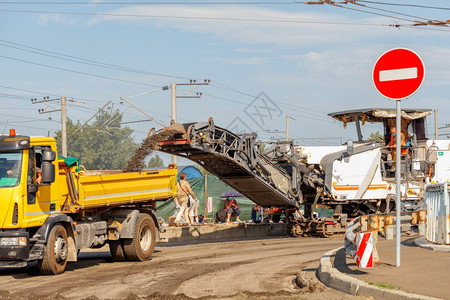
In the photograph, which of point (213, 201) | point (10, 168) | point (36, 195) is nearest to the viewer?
point (10, 168)

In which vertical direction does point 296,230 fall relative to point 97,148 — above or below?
below

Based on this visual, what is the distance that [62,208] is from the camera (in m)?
13.1

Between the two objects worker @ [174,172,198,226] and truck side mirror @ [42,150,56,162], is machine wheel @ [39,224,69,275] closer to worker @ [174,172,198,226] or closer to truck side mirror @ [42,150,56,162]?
truck side mirror @ [42,150,56,162]

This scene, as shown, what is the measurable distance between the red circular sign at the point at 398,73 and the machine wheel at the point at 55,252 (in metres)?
6.55

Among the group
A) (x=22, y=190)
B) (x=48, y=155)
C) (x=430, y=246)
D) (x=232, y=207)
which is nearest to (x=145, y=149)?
(x=48, y=155)

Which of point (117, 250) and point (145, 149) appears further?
point (145, 149)

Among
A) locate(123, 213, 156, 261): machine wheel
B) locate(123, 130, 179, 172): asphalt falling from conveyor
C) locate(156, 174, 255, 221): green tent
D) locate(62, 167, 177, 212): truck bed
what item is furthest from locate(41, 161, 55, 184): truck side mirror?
locate(156, 174, 255, 221): green tent

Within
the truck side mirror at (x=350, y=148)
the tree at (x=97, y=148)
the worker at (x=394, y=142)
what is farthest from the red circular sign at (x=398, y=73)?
the tree at (x=97, y=148)

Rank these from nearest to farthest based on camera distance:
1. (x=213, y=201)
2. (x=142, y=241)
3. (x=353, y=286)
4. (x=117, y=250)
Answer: (x=353, y=286), (x=117, y=250), (x=142, y=241), (x=213, y=201)

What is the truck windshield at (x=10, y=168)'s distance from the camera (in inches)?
471

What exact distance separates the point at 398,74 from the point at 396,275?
119 inches

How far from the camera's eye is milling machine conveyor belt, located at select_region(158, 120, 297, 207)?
17594 millimetres

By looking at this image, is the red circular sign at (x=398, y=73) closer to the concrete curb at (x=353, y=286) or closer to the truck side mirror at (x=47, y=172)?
the concrete curb at (x=353, y=286)

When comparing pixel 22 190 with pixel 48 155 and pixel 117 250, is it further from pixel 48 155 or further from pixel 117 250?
pixel 117 250
